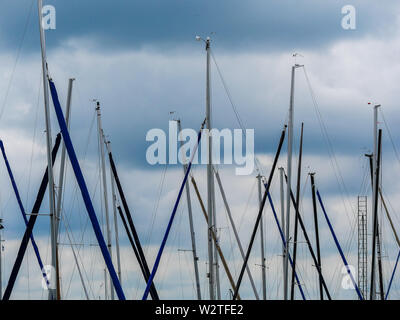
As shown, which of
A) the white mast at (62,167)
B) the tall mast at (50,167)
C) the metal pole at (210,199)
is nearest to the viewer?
the tall mast at (50,167)

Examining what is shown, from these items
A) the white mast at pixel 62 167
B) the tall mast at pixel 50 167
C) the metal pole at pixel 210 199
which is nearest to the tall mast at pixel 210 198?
the metal pole at pixel 210 199

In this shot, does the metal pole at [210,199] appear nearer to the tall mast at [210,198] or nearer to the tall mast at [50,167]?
the tall mast at [210,198]

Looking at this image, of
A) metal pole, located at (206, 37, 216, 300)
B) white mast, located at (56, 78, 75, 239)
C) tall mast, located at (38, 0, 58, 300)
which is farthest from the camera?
metal pole, located at (206, 37, 216, 300)

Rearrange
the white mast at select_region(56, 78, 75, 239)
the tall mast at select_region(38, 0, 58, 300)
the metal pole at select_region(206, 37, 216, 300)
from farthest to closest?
the metal pole at select_region(206, 37, 216, 300) → the white mast at select_region(56, 78, 75, 239) → the tall mast at select_region(38, 0, 58, 300)

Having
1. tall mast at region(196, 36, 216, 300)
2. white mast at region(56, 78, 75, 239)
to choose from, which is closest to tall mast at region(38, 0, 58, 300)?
white mast at region(56, 78, 75, 239)

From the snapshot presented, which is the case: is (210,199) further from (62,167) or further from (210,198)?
(62,167)

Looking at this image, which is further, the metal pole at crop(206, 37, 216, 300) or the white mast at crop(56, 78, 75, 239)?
the metal pole at crop(206, 37, 216, 300)

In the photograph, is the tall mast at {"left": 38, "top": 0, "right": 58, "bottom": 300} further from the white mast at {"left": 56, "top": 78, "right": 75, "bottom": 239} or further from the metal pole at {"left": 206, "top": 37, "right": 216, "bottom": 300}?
the metal pole at {"left": 206, "top": 37, "right": 216, "bottom": 300}

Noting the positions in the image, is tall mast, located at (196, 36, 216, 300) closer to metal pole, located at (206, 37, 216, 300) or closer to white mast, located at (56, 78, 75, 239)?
metal pole, located at (206, 37, 216, 300)

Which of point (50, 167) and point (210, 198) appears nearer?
point (50, 167)

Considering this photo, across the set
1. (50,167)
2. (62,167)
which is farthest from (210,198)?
(50,167)
